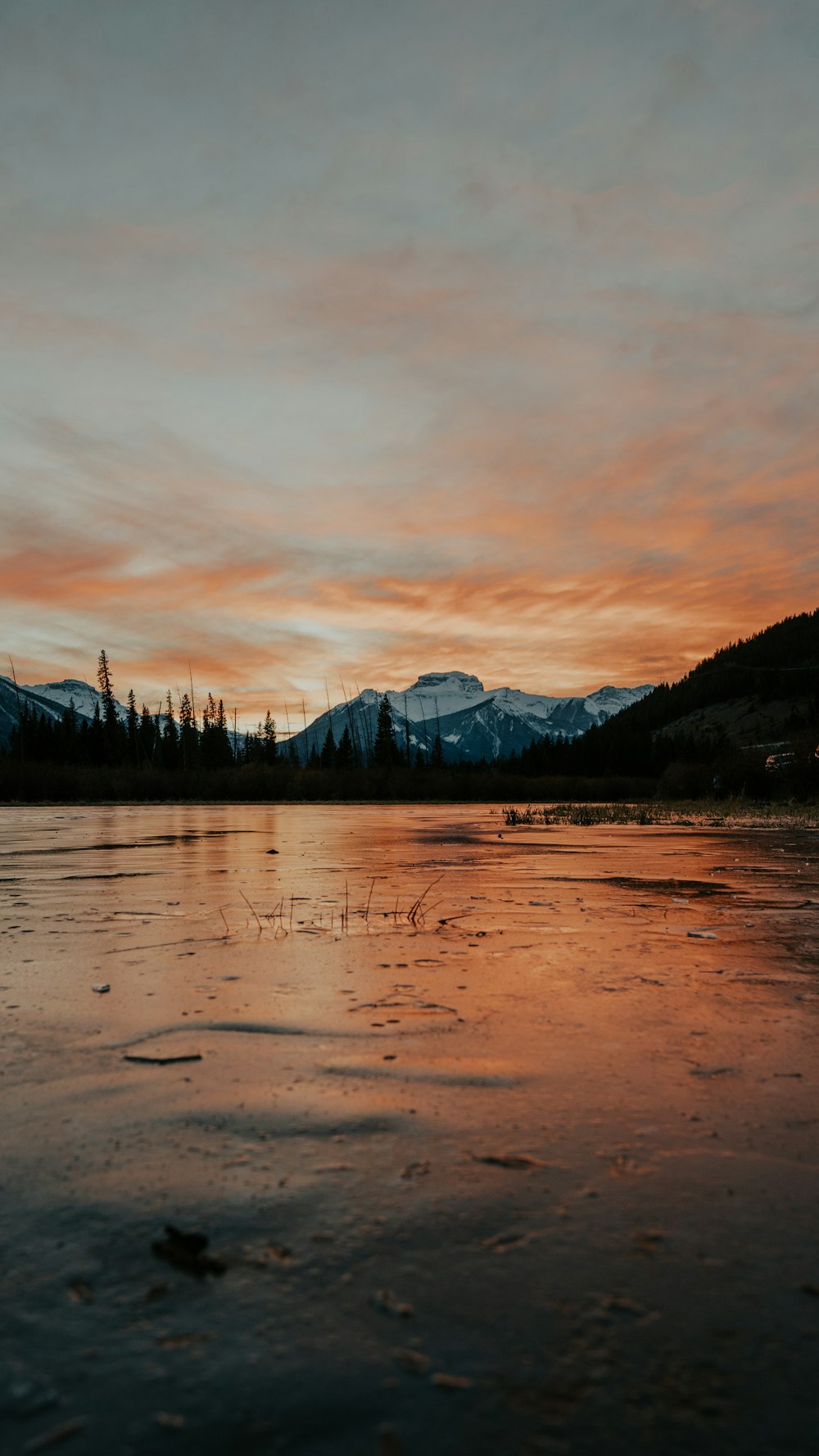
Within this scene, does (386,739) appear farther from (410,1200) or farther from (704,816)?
(410,1200)

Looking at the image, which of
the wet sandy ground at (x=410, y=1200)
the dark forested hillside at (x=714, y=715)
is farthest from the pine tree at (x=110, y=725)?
the wet sandy ground at (x=410, y=1200)

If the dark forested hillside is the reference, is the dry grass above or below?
below

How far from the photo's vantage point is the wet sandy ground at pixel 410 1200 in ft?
5.74

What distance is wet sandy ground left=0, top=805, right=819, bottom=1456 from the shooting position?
1749 millimetres

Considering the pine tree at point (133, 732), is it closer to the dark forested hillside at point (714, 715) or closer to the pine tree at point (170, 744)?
the pine tree at point (170, 744)

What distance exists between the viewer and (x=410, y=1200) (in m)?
2.58

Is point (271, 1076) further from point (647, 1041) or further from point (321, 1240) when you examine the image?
point (647, 1041)

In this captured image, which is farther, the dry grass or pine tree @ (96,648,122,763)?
pine tree @ (96,648,122,763)

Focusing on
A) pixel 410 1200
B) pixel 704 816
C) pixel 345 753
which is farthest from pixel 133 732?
pixel 410 1200

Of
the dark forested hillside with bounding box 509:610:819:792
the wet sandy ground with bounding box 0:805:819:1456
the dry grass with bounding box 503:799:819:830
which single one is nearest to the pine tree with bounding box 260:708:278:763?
the dark forested hillside with bounding box 509:610:819:792

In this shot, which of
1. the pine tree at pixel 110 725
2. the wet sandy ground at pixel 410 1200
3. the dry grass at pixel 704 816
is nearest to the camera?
the wet sandy ground at pixel 410 1200

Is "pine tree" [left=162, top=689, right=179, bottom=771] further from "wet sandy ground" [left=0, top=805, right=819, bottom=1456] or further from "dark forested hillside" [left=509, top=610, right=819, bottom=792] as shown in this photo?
"wet sandy ground" [left=0, top=805, right=819, bottom=1456]

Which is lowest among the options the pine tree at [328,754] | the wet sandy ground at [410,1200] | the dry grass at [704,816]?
the dry grass at [704,816]

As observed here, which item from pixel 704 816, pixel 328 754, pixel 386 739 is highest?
pixel 386 739
